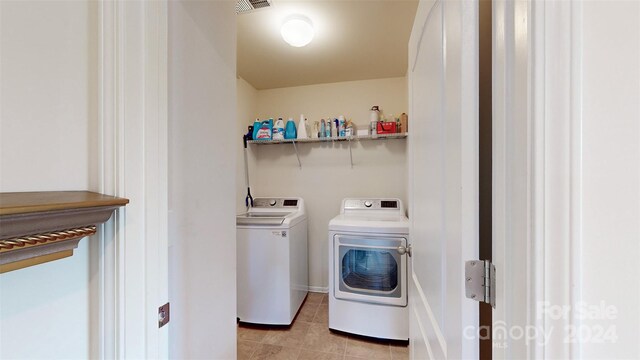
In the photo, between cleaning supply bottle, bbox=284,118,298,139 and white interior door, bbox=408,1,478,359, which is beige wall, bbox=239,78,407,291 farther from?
white interior door, bbox=408,1,478,359

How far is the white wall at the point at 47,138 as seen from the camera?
44 centimetres

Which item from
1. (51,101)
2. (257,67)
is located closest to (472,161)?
(51,101)

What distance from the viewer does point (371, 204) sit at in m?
2.48

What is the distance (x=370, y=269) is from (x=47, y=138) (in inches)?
79.2

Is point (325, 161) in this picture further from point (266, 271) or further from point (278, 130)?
point (266, 271)

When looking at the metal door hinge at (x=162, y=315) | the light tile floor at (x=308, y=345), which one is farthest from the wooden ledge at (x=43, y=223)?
the light tile floor at (x=308, y=345)

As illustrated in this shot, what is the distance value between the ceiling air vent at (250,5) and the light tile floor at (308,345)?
8.03 ft

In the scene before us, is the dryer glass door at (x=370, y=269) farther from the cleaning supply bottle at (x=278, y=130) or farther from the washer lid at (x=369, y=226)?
the cleaning supply bottle at (x=278, y=130)

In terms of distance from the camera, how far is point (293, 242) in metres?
Result: 2.23

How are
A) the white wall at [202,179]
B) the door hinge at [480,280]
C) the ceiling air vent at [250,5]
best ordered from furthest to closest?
the ceiling air vent at [250,5], the white wall at [202,179], the door hinge at [480,280]

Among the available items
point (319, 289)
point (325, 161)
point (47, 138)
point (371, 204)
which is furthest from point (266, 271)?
point (47, 138)

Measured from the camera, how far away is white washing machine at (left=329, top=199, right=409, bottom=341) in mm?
1874

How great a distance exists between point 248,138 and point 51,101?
221 centimetres
